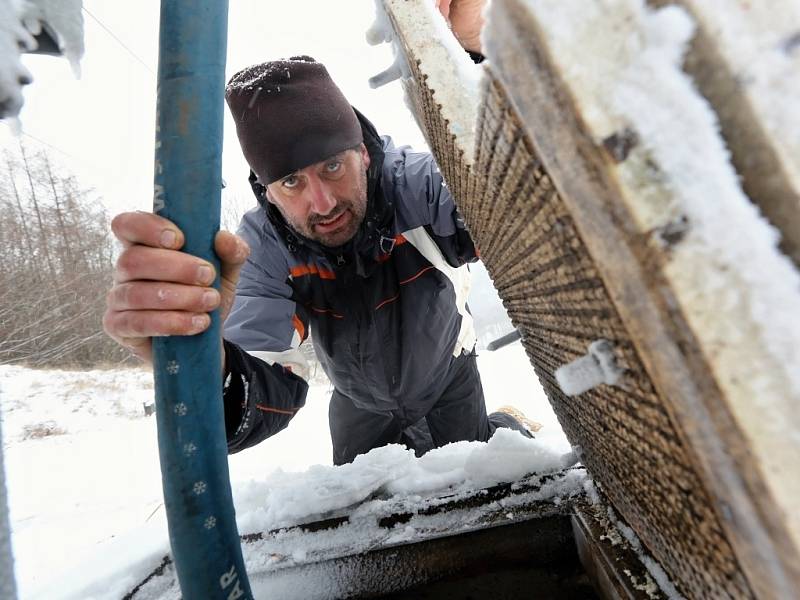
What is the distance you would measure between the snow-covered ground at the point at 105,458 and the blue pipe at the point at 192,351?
1.77 feet

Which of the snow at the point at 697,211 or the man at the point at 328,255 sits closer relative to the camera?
the snow at the point at 697,211

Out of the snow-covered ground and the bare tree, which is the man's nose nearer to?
the snow-covered ground

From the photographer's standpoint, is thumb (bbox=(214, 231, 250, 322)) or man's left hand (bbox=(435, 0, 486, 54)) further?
man's left hand (bbox=(435, 0, 486, 54))

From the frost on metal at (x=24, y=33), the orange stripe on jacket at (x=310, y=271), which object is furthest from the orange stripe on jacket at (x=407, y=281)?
the frost on metal at (x=24, y=33)

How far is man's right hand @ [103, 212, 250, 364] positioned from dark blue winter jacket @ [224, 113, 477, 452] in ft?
3.23

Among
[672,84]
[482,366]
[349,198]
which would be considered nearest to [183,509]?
[672,84]

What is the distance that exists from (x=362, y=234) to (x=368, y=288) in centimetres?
29

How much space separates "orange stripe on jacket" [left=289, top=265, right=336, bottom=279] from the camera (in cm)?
222

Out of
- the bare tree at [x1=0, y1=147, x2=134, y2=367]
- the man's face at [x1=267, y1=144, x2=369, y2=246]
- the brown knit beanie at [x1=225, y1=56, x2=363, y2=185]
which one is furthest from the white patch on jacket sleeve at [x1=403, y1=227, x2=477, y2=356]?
the bare tree at [x1=0, y1=147, x2=134, y2=367]

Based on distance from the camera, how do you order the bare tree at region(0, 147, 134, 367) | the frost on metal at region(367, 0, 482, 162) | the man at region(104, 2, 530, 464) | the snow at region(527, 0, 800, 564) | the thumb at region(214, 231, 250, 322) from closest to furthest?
the snow at region(527, 0, 800, 564) → the frost on metal at region(367, 0, 482, 162) → the thumb at region(214, 231, 250, 322) → the man at region(104, 2, 530, 464) → the bare tree at region(0, 147, 134, 367)

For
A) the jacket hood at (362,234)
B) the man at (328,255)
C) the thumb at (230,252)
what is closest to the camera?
the thumb at (230,252)

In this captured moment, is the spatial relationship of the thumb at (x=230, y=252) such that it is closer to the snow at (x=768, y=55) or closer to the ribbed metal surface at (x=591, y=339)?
the ribbed metal surface at (x=591, y=339)

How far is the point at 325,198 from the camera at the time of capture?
201 cm

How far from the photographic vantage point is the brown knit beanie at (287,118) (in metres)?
1.99
